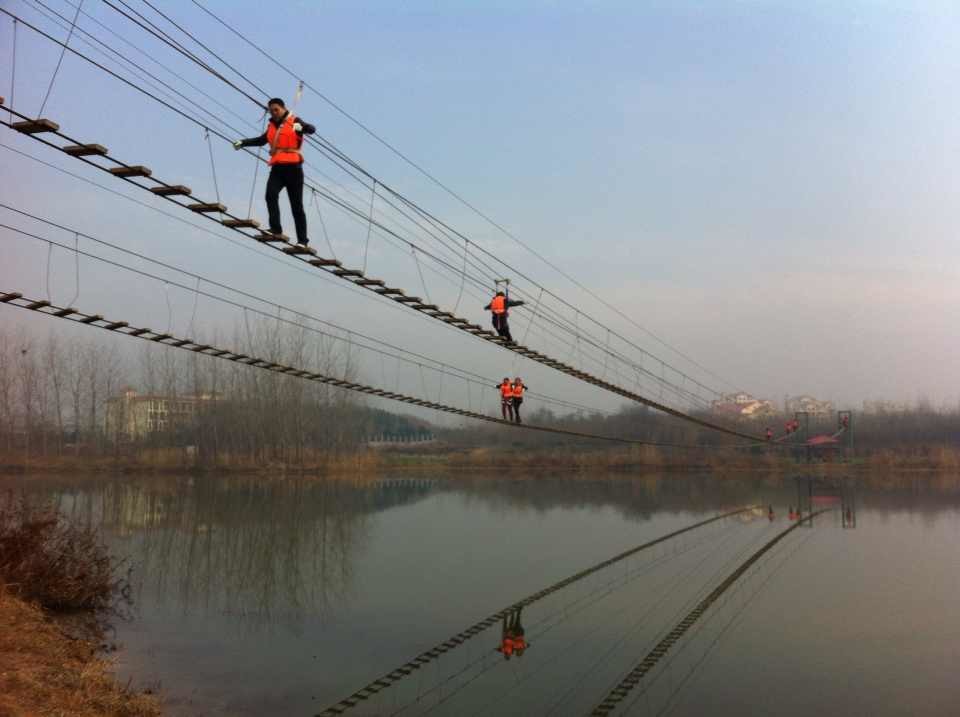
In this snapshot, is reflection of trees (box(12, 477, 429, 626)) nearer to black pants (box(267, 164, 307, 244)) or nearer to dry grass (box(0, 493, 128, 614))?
dry grass (box(0, 493, 128, 614))

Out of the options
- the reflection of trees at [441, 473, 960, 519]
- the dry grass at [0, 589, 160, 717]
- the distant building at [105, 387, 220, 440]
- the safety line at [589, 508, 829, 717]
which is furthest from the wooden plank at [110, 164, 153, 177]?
the distant building at [105, 387, 220, 440]

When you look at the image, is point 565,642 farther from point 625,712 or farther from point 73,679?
point 73,679

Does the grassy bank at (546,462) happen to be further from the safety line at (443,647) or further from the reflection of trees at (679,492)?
the safety line at (443,647)

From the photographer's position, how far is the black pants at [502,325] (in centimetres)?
1486

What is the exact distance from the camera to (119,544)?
23.3 meters

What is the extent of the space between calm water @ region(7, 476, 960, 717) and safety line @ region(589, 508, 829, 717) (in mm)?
162

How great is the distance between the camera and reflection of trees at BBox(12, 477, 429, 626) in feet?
55.9

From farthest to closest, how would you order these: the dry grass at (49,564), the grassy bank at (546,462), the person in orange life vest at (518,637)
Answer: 1. the grassy bank at (546,462)
2. the dry grass at (49,564)
3. the person in orange life vest at (518,637)

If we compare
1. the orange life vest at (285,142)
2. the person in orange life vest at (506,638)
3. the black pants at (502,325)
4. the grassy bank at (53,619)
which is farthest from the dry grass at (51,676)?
the black pants at (502,325)

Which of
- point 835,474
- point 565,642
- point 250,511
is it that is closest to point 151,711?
point 565,642

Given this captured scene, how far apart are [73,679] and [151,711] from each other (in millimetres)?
948

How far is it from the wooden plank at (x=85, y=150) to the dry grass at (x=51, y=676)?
484 centimetres

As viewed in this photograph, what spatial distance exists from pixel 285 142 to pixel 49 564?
10083 millimetres

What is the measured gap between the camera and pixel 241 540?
979 inches
